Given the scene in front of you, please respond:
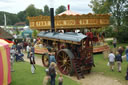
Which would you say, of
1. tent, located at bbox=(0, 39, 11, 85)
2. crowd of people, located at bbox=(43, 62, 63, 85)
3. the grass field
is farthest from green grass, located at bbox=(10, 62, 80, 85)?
tent, located at bbox=(0, 39, 11, 85)

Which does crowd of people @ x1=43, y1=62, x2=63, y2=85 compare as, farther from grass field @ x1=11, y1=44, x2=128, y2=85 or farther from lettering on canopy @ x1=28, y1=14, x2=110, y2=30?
lettering on canopy @ x1=28, y1=14, x2=110, y2=30

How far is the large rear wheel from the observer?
29.1ft

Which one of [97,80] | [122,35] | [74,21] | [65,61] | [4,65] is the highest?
[74,21]

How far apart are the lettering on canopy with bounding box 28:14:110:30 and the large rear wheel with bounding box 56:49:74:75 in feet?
21.4

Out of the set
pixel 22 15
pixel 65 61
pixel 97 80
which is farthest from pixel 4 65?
pixel 22 15

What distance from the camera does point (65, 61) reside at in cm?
928

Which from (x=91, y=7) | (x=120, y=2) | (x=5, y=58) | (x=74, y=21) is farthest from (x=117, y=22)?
(x=5, y=58)

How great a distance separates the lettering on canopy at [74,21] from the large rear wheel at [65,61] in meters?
6.52

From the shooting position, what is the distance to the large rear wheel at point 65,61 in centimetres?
886

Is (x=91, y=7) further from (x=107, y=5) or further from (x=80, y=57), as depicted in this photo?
(x=80, y=57)

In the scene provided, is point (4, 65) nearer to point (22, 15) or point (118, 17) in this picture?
point (118, 17)

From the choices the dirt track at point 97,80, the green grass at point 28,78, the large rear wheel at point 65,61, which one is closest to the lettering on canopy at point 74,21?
the large rear wheel at point 65,61

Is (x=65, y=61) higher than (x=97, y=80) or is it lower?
higher

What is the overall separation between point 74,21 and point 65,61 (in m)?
7.25
